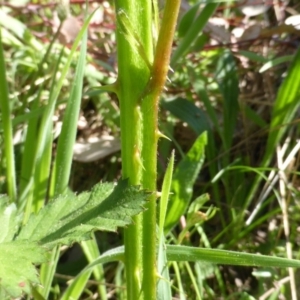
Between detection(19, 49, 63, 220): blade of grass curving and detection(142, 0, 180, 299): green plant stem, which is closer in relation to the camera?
detection(142, 0, 180, 299): green plant stem

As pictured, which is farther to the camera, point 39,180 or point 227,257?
point 39,180

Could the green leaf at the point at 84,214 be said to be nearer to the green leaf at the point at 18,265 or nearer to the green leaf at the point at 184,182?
the green leaf at the point at 18,265

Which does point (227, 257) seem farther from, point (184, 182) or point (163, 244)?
point (184, 182)

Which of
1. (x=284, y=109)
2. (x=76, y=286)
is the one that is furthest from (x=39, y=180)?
(x=284, y=109)

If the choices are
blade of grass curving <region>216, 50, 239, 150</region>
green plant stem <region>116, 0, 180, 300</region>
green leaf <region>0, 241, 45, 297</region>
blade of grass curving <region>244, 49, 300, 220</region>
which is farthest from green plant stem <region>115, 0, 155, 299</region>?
blade of grass curving <region>216, 50, 239, 150</region>

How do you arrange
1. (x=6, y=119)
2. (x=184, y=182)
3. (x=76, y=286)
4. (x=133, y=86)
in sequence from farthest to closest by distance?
(x=184, y=182), (x=6, y=119), (x=76, y=286), (x=133, y=86)

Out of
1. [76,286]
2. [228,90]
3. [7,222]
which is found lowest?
[76,286]

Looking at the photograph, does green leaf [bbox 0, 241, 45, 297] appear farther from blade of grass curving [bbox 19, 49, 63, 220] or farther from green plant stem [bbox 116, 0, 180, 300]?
blade of grass curving [bbox 19, 49, 63, 220]

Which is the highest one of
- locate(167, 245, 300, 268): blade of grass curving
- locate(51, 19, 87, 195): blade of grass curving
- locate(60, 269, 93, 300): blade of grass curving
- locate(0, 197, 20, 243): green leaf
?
locate(51, 19, 87, 195): blade of grass curving
